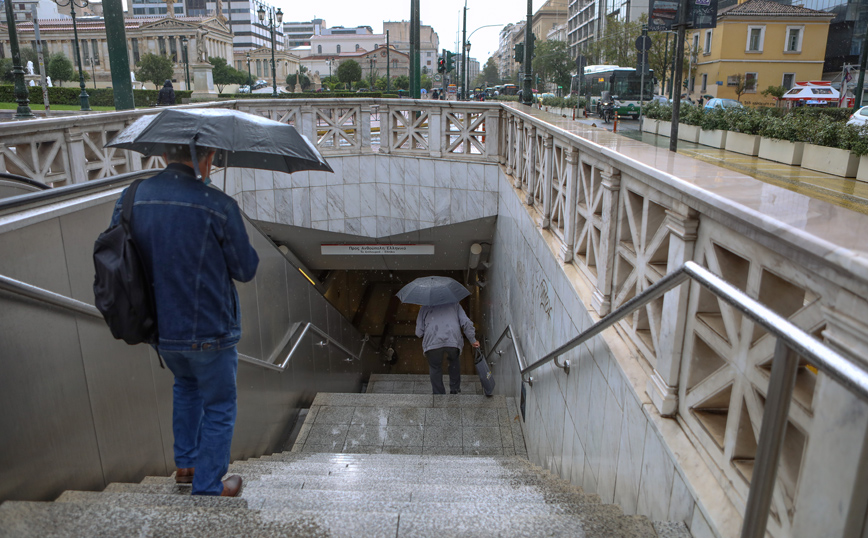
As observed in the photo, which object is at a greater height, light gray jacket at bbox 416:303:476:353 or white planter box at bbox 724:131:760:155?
white planter box at bbox 724:131:760:155

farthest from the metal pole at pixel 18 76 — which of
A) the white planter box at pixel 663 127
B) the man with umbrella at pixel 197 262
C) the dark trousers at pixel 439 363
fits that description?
the white planter box at pixel 663 127

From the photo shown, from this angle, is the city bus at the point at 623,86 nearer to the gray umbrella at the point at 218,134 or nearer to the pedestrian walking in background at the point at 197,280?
the gray umbrella at the point at 218,134

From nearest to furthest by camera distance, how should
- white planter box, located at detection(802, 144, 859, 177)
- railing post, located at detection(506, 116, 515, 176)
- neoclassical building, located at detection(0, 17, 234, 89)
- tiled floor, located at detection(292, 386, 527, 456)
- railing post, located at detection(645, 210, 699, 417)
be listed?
railing post, located at detection(645, 210, 699, 417) → tiled floor, located at detection(292, 386, 527, 456) → white planter box, located at detection(802, 144, 859, 177) → railing post, located at detection(506, 116, 515, 176) → neoclassical building, located at detection(0, 17, 234, 89)

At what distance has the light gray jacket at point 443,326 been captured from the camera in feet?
26.3

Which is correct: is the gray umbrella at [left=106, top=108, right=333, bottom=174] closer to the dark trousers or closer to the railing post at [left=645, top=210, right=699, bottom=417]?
the railing post at [left=645, top=210, right=699, bottom=417]

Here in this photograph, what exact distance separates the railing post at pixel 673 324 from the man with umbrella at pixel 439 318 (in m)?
5.03

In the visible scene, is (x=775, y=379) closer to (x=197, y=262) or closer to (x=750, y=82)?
(x=197, y=262)

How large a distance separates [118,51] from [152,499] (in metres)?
7.22

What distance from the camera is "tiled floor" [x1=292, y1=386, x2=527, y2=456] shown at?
6.60 meters

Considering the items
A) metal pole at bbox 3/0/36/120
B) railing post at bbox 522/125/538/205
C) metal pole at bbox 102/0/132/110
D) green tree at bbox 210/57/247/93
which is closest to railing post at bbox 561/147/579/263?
railing post at bbox 522/125/538/205

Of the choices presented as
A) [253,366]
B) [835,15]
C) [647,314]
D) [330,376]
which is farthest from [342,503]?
[835,15]

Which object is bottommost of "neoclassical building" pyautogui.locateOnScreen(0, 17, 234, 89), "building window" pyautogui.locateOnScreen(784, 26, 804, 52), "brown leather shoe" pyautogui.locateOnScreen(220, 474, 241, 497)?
"brown leather shoe" pyautogui.locateOnScreen(220, 474, 241, 497)

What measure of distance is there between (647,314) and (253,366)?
12.9ft

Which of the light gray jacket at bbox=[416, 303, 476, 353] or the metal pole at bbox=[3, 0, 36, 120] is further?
the metal pole at bbox=[3, 0, 36, 120]
